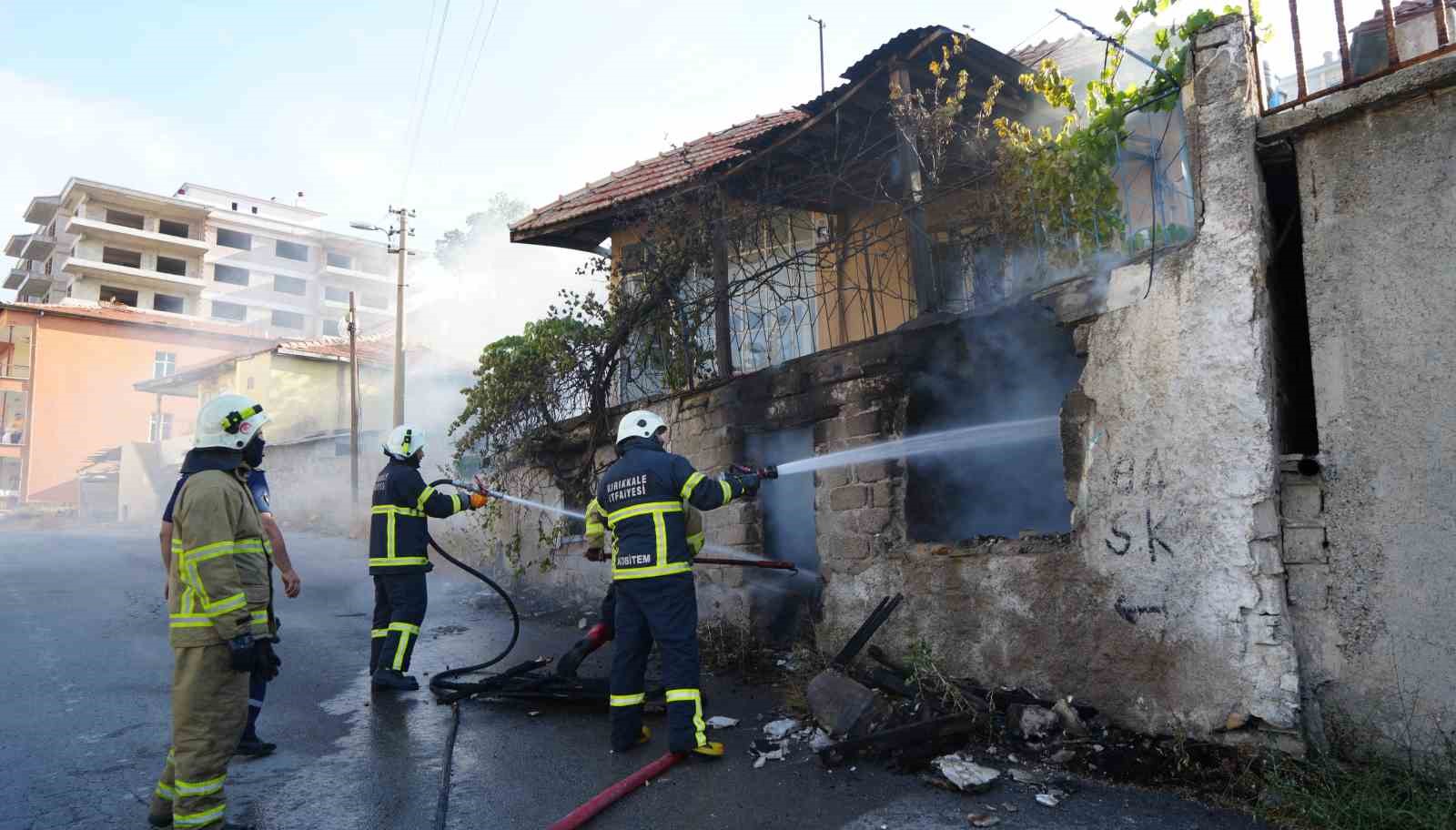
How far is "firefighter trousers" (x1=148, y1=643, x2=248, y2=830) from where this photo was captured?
136 inches

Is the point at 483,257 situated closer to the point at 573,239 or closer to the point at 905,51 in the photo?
the point at 573,239

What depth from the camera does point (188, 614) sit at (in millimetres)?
3619

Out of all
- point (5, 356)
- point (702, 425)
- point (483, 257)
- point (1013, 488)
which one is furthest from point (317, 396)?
point (1013, 488)

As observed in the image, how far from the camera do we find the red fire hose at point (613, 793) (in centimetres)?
370

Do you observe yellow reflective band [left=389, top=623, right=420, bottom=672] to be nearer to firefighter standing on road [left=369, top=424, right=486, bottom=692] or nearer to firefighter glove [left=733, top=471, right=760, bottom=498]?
firefighter standing on road [left=369, top=424, right=486, bottom=692]

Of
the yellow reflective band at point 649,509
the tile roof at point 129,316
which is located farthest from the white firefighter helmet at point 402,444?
the tile roof at point 129,316

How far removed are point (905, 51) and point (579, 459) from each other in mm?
5411

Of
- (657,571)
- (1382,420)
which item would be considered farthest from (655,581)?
(1382,420)

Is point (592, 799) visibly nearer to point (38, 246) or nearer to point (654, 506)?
point (654, 506)

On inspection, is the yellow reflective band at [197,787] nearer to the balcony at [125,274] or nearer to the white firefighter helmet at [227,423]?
the white firefighter helmet at [227,423]

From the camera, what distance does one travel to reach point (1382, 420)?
3846 millimetres


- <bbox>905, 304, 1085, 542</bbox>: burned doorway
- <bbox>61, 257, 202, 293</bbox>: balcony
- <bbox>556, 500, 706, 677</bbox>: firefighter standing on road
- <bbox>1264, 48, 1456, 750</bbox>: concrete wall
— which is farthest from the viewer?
<bbox>61, 257, 202, 293</bbox>: balcony

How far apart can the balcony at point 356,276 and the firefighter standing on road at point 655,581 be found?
175 feet

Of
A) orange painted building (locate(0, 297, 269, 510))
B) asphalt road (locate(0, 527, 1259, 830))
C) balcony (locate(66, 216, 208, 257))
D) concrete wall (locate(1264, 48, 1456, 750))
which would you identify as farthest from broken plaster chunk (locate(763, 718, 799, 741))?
balcony (locate(66, 216, 208, 257))
